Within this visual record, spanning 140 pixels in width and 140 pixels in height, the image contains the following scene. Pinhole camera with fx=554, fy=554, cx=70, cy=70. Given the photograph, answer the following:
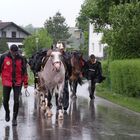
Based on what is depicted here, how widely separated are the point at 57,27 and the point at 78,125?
380 feet

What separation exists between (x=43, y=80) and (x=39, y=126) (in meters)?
2.91

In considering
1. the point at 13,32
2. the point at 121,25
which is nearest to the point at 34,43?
the point at 13,32

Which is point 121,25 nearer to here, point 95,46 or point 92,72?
point 92,72

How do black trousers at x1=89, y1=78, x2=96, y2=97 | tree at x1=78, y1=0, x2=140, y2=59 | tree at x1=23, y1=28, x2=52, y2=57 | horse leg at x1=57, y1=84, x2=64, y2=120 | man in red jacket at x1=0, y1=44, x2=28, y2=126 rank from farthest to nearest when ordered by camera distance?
tree at x1=23, y1=28, x2=52, y2=57, tree at x1=78, y1=0, x2=140, y2=59, black trousers at x1=89, y1=78, x2=96, y2=97, horse leg at x1=57, y1=84, x2=64, y2=120, man in red jacket at x1=0, y1=44, x2=28, y2=126

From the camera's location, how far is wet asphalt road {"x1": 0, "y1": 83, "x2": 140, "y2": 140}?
12.3 metres

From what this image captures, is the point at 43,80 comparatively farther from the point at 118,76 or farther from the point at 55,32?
the point at 55,32

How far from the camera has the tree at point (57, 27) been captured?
129 m

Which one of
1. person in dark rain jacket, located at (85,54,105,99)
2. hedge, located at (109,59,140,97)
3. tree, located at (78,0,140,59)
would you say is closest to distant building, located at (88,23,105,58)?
tree, located at (78,0,140,59)

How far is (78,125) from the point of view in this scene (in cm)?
1412

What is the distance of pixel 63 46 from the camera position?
1677cm

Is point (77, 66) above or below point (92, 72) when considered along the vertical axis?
above

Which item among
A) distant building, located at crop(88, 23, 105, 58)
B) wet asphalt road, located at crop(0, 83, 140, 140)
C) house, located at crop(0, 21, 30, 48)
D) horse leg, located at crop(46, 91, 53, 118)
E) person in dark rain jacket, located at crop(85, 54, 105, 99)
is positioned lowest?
wet asphalt road, located at crop(0, 83, 140, 140)

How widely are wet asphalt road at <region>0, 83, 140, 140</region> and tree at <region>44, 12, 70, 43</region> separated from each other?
110m

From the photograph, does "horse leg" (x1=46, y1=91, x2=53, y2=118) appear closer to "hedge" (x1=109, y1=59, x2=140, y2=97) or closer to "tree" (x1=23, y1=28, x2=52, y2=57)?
"hedge" (x1=109, y1=59, x2=140, y2=97)
